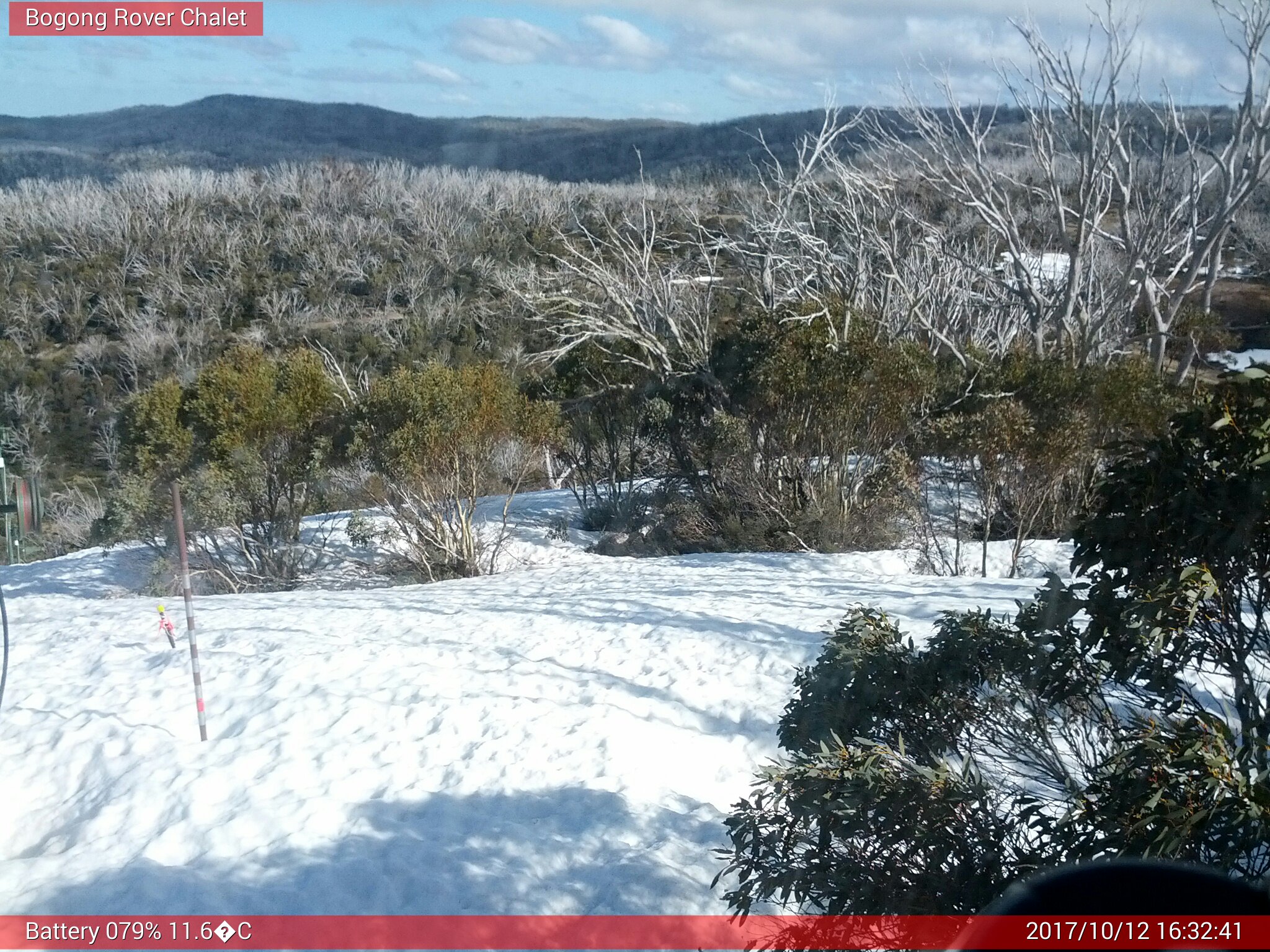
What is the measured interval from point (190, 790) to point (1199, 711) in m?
4.94

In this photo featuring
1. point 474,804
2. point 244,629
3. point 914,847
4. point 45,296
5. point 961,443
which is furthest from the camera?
point 45,296

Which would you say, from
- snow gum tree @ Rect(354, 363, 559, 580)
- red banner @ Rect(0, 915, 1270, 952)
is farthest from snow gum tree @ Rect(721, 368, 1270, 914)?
snow gum tree @ Rect(354, 363, 559, 580)

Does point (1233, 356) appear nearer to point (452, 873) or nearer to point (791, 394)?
point (791, 394)

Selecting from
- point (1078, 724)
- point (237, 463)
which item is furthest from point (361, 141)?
point (1078, 724)

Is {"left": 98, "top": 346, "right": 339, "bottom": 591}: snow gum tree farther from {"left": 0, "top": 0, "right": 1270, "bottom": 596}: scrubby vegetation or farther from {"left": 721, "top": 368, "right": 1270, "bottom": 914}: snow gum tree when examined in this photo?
{"left": 721, "top": 368, "right": 1270, "bottom": 914}: snow gum tree

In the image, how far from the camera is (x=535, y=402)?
1531 cm

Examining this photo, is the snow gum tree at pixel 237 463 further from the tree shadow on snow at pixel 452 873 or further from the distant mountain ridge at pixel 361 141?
the distant mountain ridge at pixel 361 141

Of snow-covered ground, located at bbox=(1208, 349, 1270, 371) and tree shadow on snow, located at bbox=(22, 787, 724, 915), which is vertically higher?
snow-covered ground, located at bbox=(1208, 349, 1270, 371)

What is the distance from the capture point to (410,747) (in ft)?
19.5

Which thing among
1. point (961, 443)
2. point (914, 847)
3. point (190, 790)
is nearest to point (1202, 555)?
point (914, 847)

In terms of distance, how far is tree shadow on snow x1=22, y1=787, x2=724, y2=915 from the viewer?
4.38m

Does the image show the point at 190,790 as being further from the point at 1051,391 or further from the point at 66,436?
the point at 66,436

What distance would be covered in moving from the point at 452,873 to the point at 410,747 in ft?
4.62

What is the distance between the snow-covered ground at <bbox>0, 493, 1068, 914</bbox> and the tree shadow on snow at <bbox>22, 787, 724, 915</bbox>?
0.04 feet
